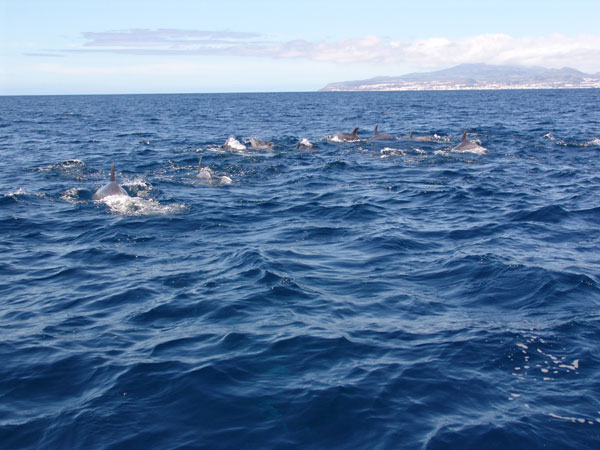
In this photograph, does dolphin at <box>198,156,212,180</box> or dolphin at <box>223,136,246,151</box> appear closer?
dolphin at <box>198,156,212,180</box>

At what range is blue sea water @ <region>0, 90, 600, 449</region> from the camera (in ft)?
19.9

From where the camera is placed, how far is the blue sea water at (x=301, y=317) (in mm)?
6055

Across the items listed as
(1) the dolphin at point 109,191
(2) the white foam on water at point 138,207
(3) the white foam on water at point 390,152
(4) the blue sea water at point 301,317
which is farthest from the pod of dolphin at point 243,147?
(3) the white foam on water at point 390,152

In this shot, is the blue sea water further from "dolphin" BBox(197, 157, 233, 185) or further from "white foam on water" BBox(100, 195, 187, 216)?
"dolphin" BBox(197, 157, 233, 185)

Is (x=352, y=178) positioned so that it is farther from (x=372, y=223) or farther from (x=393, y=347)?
(x=393, y=347)

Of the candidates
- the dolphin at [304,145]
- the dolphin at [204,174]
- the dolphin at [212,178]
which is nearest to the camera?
the dolphin at [212,178]

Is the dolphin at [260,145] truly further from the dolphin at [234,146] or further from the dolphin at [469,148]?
the dolphin at [469,148]

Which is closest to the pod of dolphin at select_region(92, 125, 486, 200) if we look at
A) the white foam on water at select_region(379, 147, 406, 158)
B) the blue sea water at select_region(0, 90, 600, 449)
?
the blue sea water at select_region(0, 90, 600, 449)

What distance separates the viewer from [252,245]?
1293 cm

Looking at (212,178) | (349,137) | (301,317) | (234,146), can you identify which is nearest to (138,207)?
(212,178)

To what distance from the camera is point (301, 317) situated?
885 cm

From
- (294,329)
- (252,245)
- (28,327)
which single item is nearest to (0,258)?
(28,327)

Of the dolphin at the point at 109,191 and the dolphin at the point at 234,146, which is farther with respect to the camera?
the dolphin at the point at 234,146

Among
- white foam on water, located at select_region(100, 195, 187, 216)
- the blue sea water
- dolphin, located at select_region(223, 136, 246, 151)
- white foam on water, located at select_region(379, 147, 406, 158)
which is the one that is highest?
dolphin, located at select_region(223, 136, 246, 151)
